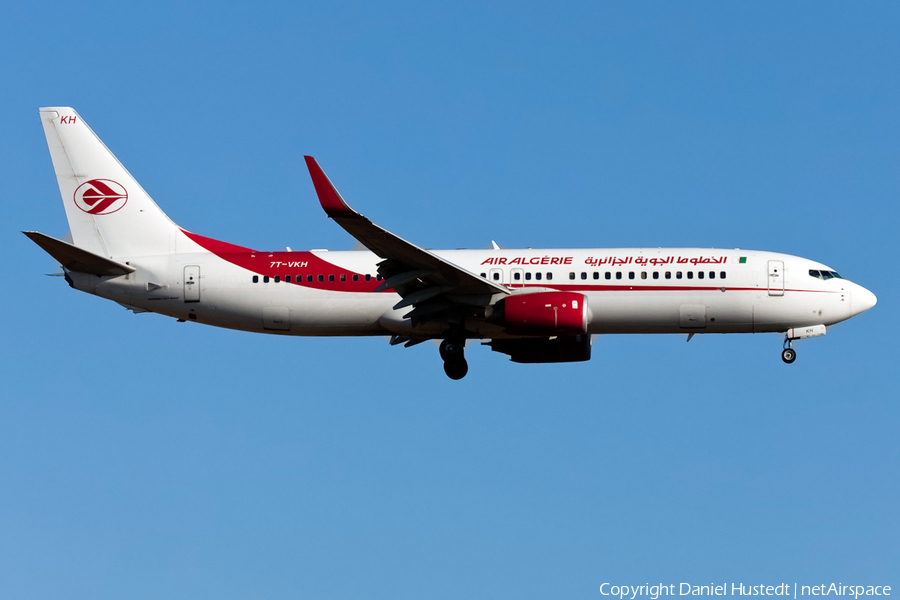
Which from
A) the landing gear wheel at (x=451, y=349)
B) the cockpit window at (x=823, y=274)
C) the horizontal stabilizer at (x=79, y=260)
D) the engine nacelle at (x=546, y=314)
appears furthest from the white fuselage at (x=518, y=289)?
the engine nacelle at (x=546, y=314)

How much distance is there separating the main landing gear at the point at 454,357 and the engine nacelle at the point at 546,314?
7.67 ft

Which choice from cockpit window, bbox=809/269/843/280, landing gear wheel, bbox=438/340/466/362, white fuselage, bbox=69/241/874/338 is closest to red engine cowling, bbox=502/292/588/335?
white fuselage, bbox=69/241/874/338

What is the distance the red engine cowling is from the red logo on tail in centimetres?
1531

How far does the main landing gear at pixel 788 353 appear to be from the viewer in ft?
117

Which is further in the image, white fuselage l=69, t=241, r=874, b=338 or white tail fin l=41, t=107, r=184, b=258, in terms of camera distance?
white tail fin l=41, t=107, r=184, b=258

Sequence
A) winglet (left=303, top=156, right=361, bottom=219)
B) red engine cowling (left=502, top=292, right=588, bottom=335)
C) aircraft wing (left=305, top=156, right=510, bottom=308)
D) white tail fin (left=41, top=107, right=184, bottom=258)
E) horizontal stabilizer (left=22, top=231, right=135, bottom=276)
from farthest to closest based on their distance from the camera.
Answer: white tail fin (left=41, top=107, right=184, bottom=258) < horizontal stabilizer (left=22, top=231, right=135, bottom=276) < red engine cowling (left=502, top=292, right=588, bottom=335) < aircraft wing (left=305, top=156, right=510, bottom=308) < winglet (left=303, top=156, right=361, bottom=219)

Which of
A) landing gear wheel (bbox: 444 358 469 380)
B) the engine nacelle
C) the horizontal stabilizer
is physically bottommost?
landing gear wheel (bbox: 444 358 469 380)

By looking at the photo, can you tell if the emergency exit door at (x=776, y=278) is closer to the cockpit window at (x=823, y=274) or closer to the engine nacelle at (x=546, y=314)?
the cockpit window at (x=823, y=274)

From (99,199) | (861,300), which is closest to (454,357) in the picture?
(861,300)

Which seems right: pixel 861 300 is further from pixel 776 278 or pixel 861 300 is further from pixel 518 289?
pixel 518 289

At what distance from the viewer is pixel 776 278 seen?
35312 mm

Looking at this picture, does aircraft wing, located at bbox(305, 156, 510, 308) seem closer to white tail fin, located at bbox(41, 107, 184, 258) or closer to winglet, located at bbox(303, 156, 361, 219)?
winglet, located at bbox(303, 156, 361, 219)

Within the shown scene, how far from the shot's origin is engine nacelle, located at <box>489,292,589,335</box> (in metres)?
33.5

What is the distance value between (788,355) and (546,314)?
876 centimetres
